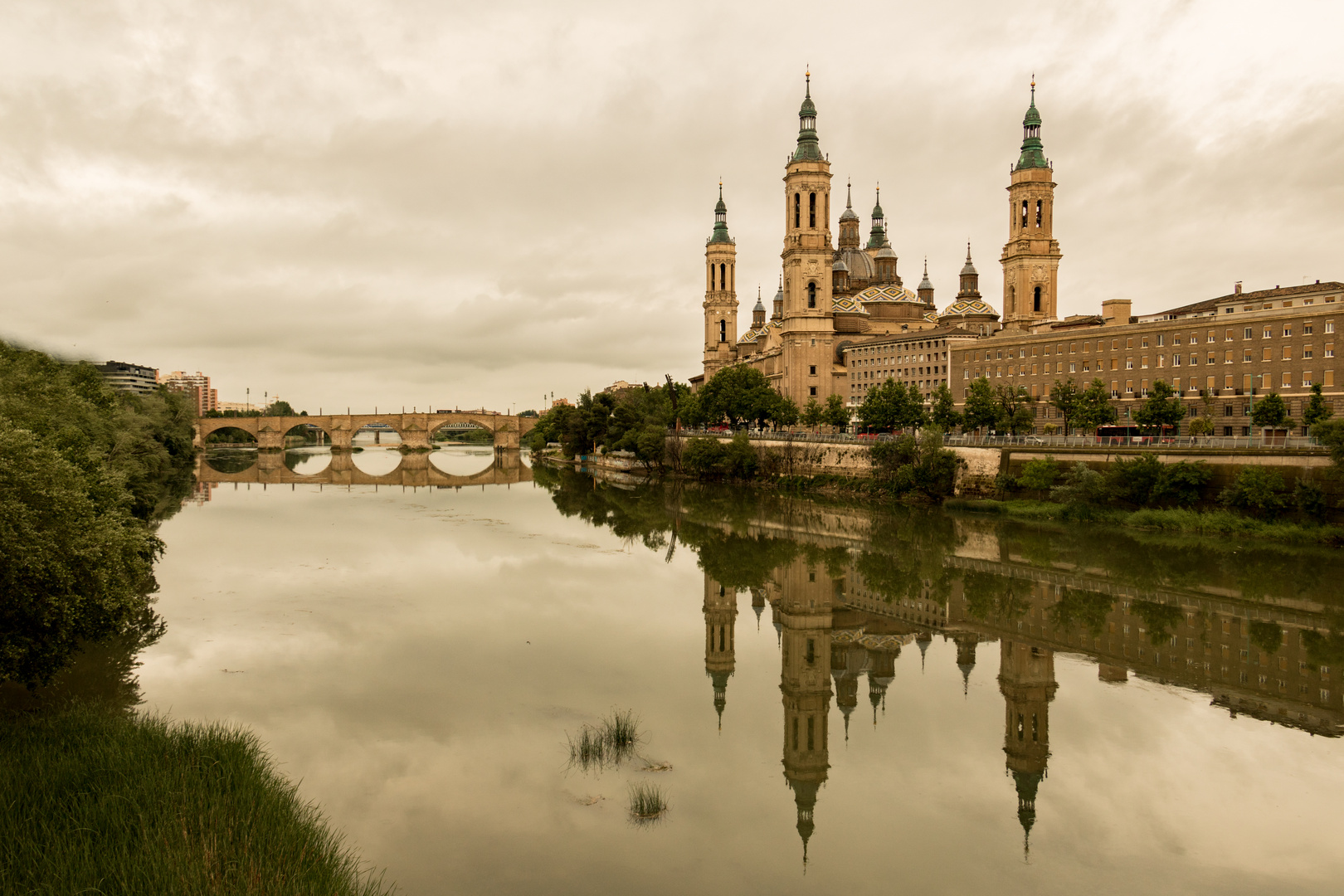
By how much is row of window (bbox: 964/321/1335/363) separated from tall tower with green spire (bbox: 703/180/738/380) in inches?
2210

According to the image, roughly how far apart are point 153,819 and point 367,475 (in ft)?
258

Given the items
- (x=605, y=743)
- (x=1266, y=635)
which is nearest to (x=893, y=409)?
(x=1266, y=635)

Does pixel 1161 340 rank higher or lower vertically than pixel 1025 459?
higher

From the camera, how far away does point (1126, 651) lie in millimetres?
21828

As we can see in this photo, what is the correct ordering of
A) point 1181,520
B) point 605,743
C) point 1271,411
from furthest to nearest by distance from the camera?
point 1271,411 < point 1181,520 < point 605,743

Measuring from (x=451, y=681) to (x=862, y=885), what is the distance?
410 inches

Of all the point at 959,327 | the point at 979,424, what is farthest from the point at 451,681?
the point at 959,327

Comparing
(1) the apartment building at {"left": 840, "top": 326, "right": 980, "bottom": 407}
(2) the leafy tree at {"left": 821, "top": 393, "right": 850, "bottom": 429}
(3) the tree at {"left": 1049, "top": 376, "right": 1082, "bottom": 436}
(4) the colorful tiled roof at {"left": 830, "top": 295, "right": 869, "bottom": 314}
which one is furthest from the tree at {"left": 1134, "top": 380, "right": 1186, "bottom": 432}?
(4) the colorful tiled roof at {"left": 830, "top": 295, "right": 869, "bottom": 314}

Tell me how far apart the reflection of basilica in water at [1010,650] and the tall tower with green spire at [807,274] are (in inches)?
2427

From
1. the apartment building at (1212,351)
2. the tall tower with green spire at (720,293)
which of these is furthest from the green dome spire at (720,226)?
the apartment building at (1212,351)

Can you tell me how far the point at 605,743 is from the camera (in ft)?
49.6

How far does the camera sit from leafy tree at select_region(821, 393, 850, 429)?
77.9 metres

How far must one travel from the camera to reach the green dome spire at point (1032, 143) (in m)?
85.2

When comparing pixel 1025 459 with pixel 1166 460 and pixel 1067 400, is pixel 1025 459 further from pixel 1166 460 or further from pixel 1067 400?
pixel 1067 400
